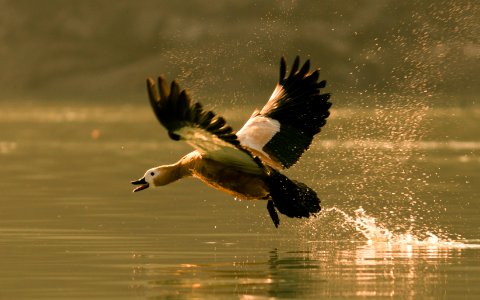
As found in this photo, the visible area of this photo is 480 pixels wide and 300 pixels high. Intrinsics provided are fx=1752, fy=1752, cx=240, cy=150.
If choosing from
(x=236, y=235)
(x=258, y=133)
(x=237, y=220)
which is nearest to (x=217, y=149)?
(x=258, y=133)

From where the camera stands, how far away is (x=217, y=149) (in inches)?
781

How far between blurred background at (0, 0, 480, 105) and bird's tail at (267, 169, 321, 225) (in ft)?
322

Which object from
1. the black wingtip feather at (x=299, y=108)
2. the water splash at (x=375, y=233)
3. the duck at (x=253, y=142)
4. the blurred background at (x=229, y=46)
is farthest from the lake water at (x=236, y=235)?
the blurred background at (x=229, y=46)

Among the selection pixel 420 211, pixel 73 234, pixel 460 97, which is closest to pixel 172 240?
pixel 73 234

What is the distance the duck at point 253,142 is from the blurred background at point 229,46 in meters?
96.2

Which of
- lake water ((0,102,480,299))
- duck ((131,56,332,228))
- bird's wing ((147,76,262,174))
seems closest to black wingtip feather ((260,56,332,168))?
duck ((131,56,332,228))

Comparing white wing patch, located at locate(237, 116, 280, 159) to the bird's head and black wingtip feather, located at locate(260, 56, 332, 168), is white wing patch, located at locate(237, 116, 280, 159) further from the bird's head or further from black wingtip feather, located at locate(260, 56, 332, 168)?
the bird's head

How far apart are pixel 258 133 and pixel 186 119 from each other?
3257mm

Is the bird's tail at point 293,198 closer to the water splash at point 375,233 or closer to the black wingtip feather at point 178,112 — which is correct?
the water splash at point 375,233

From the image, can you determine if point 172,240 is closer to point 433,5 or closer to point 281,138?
point 281,138

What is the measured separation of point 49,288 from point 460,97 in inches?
3904

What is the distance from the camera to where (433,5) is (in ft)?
519

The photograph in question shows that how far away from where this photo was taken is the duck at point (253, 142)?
18.5 meters

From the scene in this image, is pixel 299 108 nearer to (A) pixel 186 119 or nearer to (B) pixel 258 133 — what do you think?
(B) pixel 258 133
